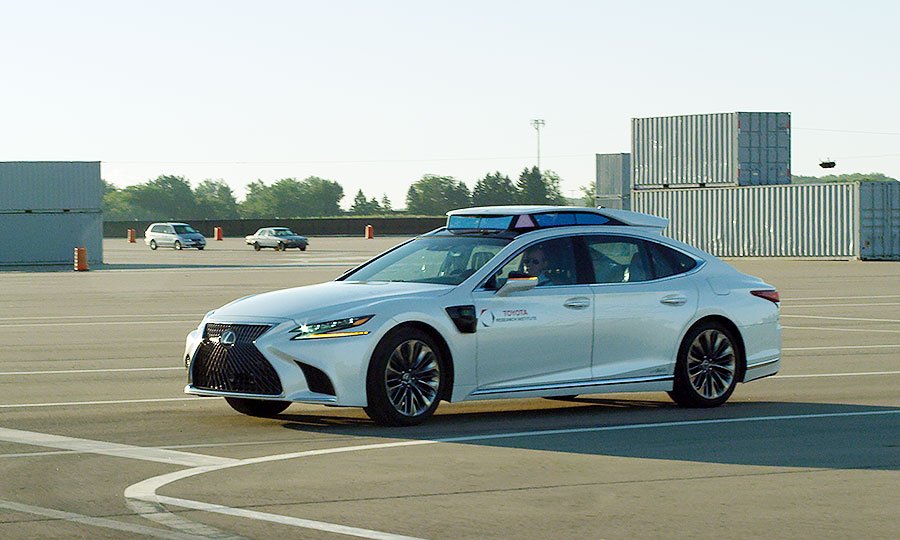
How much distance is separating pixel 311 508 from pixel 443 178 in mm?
162090

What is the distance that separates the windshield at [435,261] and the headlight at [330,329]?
3.39ft

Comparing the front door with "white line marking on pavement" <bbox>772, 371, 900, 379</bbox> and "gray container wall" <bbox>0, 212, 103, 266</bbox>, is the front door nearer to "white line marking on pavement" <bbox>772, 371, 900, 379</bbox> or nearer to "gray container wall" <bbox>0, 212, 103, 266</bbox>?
"white line marking on pavement" <bbox>772, 371, 900, 379</bbox>

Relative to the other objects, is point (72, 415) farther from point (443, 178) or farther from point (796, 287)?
point (443, 178)

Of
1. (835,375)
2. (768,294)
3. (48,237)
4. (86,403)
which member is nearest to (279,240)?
(48,237)

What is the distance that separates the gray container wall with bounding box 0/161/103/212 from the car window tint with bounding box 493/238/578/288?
5198 centimetres

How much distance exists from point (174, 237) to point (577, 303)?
69.8 metres

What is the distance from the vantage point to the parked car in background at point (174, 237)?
79500 millimetres

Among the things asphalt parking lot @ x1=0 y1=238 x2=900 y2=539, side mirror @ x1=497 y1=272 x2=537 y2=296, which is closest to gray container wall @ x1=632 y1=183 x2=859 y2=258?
asphalt parking lot @ x1=0 y1=238 x2=900 y2=539

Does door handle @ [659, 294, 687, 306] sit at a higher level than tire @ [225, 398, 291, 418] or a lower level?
higher

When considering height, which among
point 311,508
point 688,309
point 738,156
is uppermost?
point 738,156

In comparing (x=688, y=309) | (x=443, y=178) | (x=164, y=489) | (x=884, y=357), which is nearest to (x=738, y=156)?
(x=884, y=357)

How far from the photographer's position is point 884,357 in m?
17.2

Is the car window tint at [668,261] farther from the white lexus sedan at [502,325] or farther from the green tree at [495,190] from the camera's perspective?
the green tree at [495,190]

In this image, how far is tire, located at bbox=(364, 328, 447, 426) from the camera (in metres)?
10.9
